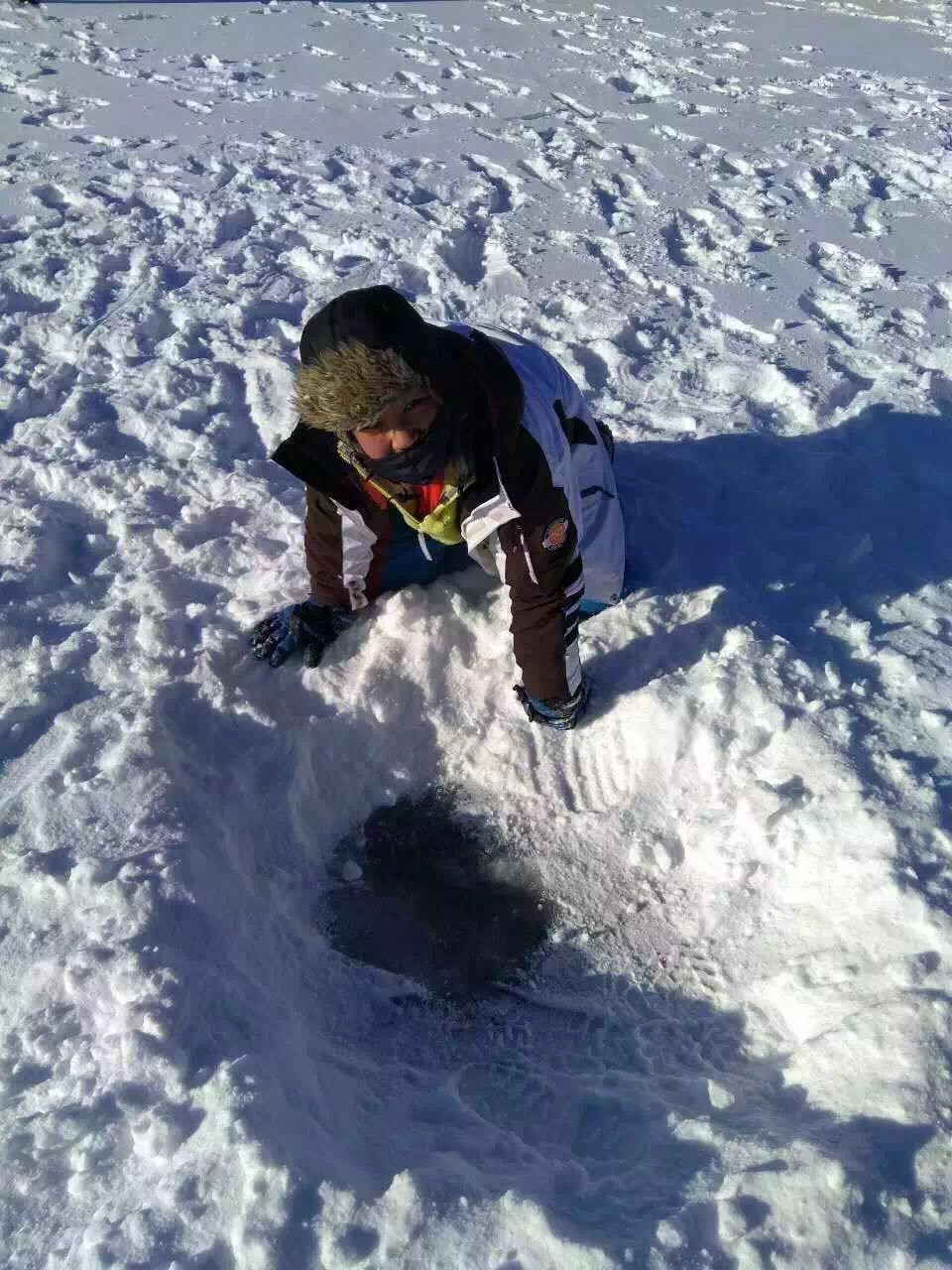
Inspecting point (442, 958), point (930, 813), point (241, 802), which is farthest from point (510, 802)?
point (930, 813)

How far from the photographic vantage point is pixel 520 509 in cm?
249

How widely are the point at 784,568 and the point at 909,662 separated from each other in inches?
22.5

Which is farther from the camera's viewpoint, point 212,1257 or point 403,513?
point 403,513

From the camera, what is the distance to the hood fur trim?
1940 millimetres

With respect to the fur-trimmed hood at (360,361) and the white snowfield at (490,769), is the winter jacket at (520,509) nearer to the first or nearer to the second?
the fur-trimmed hood at (360,361)

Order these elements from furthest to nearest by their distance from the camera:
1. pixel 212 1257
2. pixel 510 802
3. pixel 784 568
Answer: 1. pixel 784 568
2. pixel 510 802
3. pixel 212 1257

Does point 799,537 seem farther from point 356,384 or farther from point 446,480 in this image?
point 356,384

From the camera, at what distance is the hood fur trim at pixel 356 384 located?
1.94 metres

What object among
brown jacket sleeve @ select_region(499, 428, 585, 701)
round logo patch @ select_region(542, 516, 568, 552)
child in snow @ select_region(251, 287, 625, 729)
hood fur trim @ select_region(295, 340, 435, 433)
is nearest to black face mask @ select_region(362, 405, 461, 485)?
child in snow @ select_region(251, 287, 625, 729)

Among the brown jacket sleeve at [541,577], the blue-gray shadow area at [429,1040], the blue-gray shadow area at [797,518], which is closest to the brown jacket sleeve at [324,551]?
the blue-gray shadow area at [429,1040]

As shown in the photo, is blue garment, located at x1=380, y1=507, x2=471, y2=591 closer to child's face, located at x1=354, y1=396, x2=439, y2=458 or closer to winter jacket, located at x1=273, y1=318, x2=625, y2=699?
winter jacket, located at x1=273, y1=318, x2=625, y2=699

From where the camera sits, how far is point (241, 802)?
279cm

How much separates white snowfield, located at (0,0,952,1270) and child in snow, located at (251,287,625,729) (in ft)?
0.56

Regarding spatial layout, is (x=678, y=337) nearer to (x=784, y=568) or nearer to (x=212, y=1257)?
(x=784, y=568)
